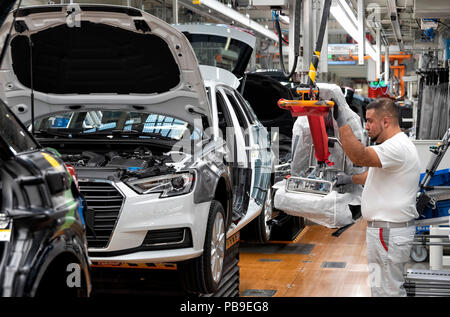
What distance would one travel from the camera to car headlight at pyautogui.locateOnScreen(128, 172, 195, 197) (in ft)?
14.8

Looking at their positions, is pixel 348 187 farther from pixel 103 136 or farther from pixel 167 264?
pixel 103 136

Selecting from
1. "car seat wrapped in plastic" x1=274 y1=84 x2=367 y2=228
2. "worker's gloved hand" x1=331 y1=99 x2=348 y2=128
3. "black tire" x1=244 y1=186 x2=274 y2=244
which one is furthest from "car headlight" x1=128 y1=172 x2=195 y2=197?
"black tire" x1=244 y1=186 x2=274 y2=244

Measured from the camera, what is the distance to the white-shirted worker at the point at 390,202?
4184mm

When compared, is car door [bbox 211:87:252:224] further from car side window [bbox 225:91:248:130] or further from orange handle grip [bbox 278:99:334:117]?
orange handle grip [bbox 278:99:334:117]

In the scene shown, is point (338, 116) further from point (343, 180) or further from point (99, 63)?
point (99, 63)

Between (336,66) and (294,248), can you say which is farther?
(336,66)

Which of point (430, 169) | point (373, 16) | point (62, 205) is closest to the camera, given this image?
point (62, 205)

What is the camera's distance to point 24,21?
496 centimetres

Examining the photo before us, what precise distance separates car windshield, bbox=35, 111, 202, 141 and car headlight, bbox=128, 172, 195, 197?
0.82m

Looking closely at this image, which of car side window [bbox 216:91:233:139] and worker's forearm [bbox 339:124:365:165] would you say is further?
car side window [bbox 216:91:233:139]

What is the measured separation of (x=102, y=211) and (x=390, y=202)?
6.02 feet

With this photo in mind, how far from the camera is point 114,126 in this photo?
5812 millimetres

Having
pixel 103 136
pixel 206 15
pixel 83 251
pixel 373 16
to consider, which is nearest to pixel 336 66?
Result: pixel 373 16
